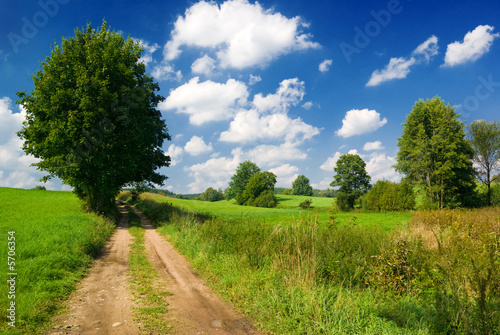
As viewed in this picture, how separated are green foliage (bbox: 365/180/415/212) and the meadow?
33.2 meters

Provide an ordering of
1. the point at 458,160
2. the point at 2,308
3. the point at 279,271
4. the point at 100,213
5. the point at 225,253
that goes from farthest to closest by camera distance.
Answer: the point at 458,160, the point at 100,213, the point at 225,253, the point at 279,271, the point at 2,308

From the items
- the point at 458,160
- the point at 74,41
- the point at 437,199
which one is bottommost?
the point at 437,199

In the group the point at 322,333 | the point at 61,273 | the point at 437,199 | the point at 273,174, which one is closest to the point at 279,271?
the point at 322,333

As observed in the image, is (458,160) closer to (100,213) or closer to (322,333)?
(322,333)

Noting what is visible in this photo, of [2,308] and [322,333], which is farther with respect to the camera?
[2,308]

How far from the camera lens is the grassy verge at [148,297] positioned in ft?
16.4

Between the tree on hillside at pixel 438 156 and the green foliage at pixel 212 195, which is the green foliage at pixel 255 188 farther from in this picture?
the green foliage at pixel 212 195

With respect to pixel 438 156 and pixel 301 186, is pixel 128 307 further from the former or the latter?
pixel 301 186

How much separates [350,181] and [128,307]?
51.6 meters

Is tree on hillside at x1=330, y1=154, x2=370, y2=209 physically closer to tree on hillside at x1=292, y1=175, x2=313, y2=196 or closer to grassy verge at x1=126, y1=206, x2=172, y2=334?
grassy verge at x1=126, y1=206, x2=172, y2=334

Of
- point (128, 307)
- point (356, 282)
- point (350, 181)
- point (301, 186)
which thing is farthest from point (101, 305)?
point (301, 186)

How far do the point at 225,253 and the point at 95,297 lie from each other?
417cm

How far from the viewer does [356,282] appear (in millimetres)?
6406

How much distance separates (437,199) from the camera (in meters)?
32.8
